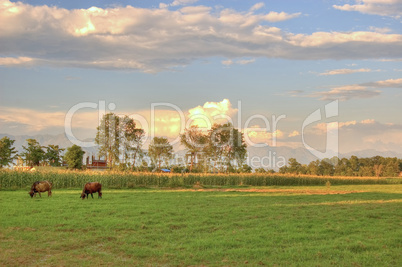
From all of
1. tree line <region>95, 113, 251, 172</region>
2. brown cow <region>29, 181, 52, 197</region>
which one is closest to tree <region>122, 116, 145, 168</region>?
tree line <region>95, 113, 251, 172</region>

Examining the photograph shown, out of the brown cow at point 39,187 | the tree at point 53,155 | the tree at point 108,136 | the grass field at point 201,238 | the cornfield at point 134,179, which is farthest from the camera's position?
the tree at point 53,155

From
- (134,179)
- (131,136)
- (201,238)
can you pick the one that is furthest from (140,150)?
(201,238)

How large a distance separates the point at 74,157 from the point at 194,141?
28192 mm

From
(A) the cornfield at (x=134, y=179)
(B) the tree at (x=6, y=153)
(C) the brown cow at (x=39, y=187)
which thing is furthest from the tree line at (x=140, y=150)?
(C) the brown cow at (x=39, y=187)

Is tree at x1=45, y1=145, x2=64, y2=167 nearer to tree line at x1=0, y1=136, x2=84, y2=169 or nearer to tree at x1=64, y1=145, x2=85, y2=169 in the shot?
tree line at x1=0, y1=136, x2=84, y2=169

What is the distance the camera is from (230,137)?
9350 centimetres

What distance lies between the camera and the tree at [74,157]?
88438 millimetres

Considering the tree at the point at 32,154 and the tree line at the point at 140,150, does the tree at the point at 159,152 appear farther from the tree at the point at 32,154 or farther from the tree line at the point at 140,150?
the tree at the point at 32,154

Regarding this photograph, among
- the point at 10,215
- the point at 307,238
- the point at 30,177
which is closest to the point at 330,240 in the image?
the point at 307,238

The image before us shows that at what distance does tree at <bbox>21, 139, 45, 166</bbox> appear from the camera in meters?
87.8

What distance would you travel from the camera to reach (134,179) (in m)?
48.6

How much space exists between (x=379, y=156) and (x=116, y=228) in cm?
15151

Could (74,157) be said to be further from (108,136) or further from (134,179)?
(134,179)

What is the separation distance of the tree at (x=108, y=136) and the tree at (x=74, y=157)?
7.92 metres
